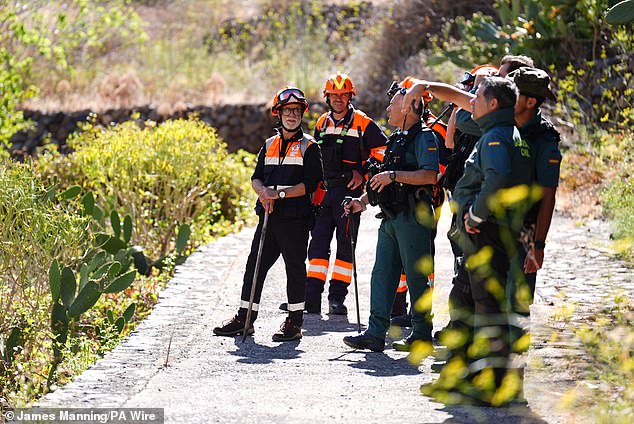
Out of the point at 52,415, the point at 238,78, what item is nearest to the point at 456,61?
the point at 238,78

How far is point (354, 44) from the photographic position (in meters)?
25.7

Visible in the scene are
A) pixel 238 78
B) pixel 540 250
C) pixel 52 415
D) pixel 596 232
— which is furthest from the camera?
pixel 238 78

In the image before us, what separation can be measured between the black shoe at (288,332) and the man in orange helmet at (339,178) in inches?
36.9

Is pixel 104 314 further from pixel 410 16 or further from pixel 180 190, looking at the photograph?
pixel 410 16

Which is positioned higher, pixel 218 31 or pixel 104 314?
pixel 218 31

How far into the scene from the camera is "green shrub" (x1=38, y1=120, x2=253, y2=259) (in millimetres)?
12172

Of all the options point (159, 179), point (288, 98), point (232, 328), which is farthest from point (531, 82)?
point (159, 179)

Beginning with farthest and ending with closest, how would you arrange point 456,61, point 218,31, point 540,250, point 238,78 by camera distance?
point 218,31 → point 238,78 → point 456,61 → point 540,250

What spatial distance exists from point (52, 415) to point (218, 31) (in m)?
24.4

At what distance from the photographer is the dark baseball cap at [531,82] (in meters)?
5.75

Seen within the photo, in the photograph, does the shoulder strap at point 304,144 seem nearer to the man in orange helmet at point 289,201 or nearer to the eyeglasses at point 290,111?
the man in orange helmet at point 289,201

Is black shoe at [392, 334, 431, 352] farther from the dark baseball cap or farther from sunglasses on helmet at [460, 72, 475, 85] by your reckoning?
the dark baseball cap

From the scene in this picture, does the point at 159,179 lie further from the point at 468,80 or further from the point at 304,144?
the point at 468,80

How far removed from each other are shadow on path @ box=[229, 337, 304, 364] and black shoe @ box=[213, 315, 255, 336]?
88 millimetres
